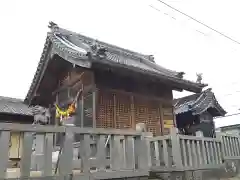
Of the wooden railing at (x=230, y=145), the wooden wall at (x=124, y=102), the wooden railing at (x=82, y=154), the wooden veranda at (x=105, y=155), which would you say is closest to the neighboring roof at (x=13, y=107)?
the wooden wall at (x=124, y=102)

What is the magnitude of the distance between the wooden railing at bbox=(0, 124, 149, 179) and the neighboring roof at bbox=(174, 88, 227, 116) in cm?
979

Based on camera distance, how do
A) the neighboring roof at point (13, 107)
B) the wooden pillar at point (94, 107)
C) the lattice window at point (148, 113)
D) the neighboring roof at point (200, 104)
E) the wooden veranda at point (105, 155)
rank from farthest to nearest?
the neighboring roof at point (13, 107)
the neighboring roof at point (200, 104)
the lattice window at point (148, 113)
the wooden pillar at point (94, 107)
the wooden veranda at point (105, 155)

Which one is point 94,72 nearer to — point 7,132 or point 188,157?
point 188,157

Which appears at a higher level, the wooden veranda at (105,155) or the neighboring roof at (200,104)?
the neighboring roof at (200,104)

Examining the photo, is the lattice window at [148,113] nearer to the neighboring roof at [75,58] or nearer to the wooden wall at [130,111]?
the wooden wall at [130,111]

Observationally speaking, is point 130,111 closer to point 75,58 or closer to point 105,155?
point 75,58

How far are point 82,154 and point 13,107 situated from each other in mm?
16470

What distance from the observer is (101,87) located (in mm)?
9156

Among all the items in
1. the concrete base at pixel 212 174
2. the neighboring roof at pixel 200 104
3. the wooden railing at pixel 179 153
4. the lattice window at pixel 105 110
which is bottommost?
the concrete base at pixel 212 174

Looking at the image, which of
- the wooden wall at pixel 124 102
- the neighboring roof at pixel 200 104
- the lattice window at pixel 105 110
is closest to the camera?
the lattice window at pixel 105 110

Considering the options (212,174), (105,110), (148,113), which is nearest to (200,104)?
(148,113)

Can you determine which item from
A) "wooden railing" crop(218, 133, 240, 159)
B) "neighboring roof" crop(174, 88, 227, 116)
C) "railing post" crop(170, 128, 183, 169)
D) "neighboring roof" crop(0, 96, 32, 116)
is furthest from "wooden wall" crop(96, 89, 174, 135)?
"neighboring roof" crop(0, 96, 32, 116)

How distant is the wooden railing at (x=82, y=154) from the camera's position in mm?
4047

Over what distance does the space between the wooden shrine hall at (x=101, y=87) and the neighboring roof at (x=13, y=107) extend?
21.7ft
